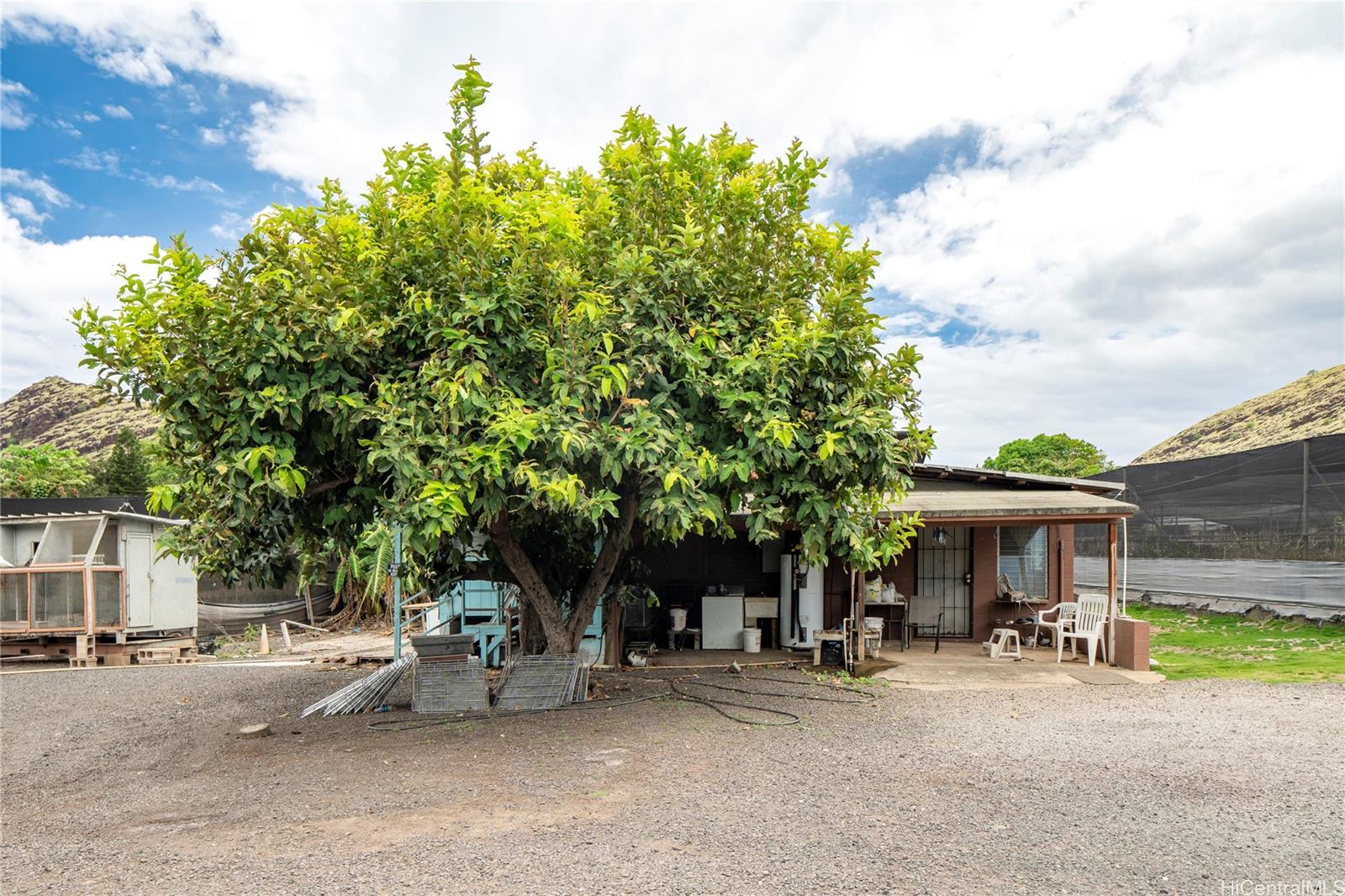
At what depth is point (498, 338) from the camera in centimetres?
623

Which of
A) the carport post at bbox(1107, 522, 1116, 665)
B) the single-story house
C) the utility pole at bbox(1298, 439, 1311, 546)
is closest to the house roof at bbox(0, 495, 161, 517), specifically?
the single-story house

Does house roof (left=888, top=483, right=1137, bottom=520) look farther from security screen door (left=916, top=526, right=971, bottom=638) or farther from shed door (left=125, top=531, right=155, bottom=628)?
shed door (left=125, top=531, right=155, bottom=628)

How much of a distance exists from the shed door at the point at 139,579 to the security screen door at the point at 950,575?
1223 cm

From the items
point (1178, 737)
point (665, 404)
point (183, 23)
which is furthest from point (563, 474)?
point (183, 23)

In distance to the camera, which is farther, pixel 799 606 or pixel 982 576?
pixel 982 576

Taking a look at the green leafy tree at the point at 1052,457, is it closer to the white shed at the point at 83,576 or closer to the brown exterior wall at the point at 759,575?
the brown exterior wall at the point at 759,575

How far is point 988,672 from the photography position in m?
9.67

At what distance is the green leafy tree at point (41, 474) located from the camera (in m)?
25.2

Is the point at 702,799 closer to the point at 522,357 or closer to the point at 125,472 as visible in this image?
the point at 522,357

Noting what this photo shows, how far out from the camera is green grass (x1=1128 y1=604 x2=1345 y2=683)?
9414mm

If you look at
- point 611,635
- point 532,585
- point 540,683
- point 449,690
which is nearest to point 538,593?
point 532,585

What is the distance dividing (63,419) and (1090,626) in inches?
2266

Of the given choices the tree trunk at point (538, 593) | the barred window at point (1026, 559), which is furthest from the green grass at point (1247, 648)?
the tree trunk at point (538, 593)

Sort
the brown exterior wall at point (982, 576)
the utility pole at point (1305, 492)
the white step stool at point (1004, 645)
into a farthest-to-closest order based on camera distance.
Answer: the utility pole at point (1305, 492) < the brown exterior wall at point (982, 576) < the white step stool at point (1004, 645)
